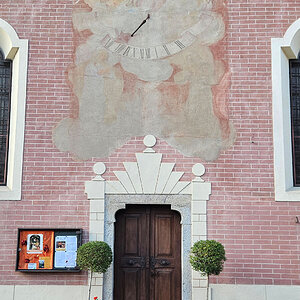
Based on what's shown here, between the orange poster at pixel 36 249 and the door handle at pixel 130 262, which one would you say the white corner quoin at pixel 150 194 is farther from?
the orange poster at pixel 36 249

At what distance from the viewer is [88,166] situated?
9.85m

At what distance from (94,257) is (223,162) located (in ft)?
9.00

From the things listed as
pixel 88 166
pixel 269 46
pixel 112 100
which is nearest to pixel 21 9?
pixel 112 100

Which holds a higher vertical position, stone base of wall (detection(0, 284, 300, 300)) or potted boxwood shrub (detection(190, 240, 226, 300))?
potted boxwood shrub (detection(190, 240, 226, 300))

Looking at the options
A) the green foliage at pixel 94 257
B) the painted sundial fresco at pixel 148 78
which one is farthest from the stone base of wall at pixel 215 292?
the painted sundial fresco at pixel 148 78

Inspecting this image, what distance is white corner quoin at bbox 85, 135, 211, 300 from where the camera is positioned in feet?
31.5

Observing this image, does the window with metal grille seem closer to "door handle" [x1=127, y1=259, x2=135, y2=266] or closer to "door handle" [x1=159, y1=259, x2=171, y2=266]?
"door handle" [x1=127, y1=259, x2=135, y2=266]

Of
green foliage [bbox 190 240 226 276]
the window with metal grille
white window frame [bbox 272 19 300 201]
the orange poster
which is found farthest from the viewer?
the window with metal grille

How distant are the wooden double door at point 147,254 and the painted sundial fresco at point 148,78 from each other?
3.95 ft

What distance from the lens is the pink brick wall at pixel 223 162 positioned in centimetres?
950

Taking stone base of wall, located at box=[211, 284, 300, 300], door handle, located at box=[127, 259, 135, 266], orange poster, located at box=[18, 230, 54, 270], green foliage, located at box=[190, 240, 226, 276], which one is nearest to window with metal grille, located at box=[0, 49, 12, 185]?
orange poster, located at box=[18, 230, 54, 270]

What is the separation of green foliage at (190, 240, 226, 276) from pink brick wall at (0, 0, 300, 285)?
655 mm

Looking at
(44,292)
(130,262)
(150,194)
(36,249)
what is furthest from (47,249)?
(150,194)

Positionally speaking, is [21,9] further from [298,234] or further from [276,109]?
[298,234]
